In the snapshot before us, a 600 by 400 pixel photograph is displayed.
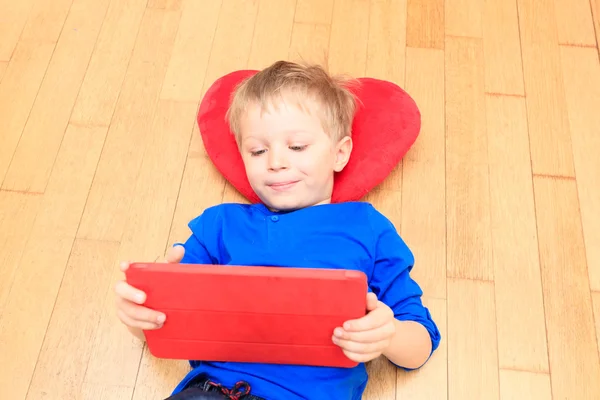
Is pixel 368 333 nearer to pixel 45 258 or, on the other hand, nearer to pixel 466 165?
pixel 466 165

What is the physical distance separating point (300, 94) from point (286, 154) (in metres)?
0.13

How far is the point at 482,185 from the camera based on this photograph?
1.49 m

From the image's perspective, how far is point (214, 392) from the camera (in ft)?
3.71

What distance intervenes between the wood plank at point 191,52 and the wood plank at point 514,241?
0.70 m

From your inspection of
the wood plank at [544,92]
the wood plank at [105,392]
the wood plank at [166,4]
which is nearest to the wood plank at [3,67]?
the wood plank at [166,4]

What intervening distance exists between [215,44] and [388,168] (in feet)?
1.96

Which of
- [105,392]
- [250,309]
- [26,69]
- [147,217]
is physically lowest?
[105,392]

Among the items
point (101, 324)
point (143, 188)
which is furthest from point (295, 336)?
point (143, 188)

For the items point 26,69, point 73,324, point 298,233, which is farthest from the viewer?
point 26,69

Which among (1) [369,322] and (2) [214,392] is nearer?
(1) [369,322]

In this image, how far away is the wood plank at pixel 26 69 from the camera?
1578mm

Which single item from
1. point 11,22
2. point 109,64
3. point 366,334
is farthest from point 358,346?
point 11,22

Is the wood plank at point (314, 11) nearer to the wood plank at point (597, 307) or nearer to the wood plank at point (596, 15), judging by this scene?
the wood plank at point (596, 15)

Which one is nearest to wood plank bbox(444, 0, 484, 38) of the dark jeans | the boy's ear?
the boy's ear
